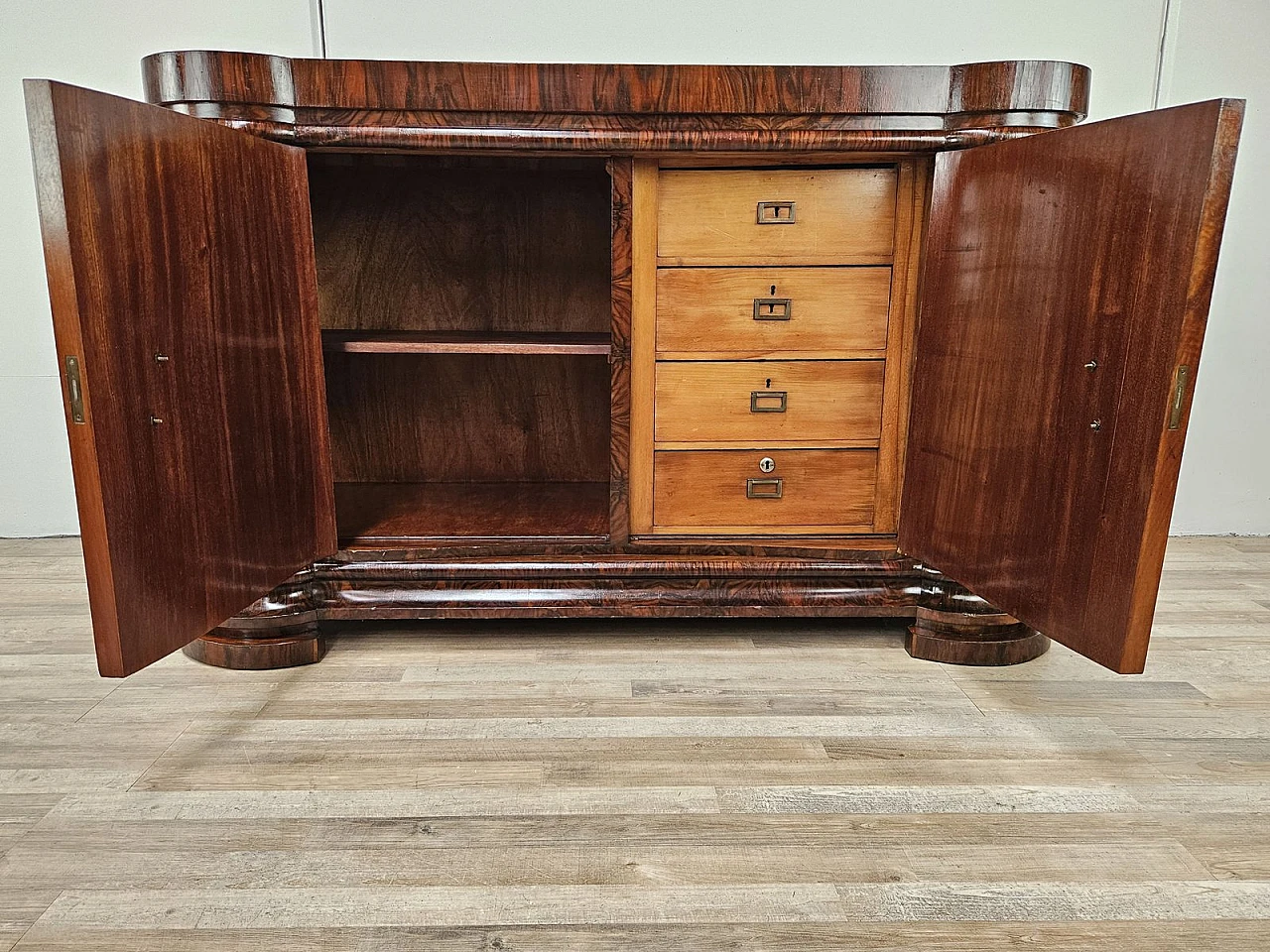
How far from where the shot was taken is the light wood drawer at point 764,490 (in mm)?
1702

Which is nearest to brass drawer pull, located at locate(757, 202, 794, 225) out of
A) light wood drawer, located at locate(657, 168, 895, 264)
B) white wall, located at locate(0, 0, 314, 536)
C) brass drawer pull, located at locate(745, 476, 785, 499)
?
light wood drawer, located at locate(657, 168, 895, 264)

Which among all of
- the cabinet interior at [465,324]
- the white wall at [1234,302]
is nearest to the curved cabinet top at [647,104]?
the cabinet interior at [465,324]

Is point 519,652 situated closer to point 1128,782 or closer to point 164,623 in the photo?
point 164,623

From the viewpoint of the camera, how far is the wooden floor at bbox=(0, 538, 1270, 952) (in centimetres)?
98

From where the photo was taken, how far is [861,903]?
100cm

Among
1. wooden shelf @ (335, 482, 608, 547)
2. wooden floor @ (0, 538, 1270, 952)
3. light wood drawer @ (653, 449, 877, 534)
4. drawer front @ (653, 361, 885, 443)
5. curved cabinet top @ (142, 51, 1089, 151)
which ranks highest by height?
curved cabinet top @ (142, 51, 1089, 151)

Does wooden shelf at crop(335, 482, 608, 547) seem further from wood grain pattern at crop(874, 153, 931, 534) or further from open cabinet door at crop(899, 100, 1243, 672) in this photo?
open cabinet door at crop(899, 100, 1243, 672)

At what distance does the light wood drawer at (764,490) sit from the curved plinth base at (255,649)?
0.74 m

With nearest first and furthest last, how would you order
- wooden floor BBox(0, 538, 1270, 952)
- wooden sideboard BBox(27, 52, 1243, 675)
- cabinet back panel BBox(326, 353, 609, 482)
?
wooden floor BBox(0, 538, 1270, 952) < wooden sideboard BBox(27, 52, 1243, 675) < cabinet back panel BBox(326, 353, 609, 482)

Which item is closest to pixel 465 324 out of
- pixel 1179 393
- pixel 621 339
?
pixel 621 339

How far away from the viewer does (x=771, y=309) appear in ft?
5.34

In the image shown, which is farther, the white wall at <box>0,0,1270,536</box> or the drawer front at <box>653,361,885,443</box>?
the white wall at <box>0,0,1270,536</box>

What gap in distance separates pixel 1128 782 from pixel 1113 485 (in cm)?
46

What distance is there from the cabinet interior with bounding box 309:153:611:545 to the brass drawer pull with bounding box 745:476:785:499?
1.38 feet
